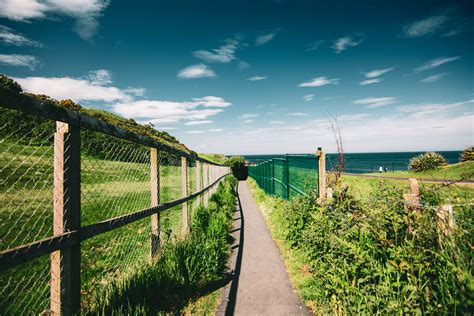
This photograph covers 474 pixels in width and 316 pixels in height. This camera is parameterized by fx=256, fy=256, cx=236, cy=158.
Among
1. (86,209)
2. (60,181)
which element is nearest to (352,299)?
(60,181)

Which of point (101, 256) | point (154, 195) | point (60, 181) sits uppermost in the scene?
point (60, 181)

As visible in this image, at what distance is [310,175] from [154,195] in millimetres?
3990

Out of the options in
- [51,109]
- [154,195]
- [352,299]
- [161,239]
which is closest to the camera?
[51,109]

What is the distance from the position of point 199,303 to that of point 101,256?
2193 mm

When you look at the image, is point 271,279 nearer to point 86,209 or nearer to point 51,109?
point 51,109

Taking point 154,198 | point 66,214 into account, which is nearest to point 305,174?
point 154,198

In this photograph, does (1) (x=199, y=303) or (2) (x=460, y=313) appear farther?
(1) (x=199, y=303)

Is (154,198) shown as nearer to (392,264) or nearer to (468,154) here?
(392,264)

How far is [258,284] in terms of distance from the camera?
401cm

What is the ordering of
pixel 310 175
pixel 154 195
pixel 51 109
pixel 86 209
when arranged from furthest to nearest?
pixel 86 209, pixel 310 175, pixel 154 195, pixel 51 109

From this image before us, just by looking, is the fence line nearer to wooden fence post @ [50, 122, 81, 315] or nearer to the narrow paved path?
the narrow paved path

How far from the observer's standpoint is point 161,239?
408cm

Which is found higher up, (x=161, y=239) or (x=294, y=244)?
(x=161, y=239)

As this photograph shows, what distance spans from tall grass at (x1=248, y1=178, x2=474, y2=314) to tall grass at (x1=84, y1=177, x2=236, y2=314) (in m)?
1.41
